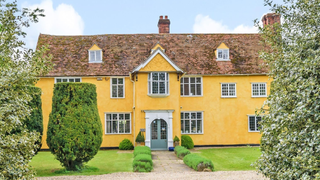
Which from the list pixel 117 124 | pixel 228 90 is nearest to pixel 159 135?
pixel 117 124

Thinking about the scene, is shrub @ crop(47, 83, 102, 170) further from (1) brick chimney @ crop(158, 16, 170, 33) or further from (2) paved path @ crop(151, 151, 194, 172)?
(1) brick chimney @ crop(158, 16, 170, 33)

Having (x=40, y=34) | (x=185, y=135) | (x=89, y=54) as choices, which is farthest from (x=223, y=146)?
(x=40, y=34)

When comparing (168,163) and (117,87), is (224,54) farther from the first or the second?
(168,163)

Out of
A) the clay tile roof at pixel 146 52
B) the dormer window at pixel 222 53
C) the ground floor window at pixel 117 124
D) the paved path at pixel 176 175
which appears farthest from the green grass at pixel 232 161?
the dormer window at pixel 222 53

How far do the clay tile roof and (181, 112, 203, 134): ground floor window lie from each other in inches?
136

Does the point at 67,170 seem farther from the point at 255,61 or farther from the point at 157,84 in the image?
the point at 255,61

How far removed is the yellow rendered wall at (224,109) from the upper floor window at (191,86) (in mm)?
385

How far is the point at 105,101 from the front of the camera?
26.0 m

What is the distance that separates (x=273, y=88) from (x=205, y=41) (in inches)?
840

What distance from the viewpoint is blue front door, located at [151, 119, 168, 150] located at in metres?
24.0

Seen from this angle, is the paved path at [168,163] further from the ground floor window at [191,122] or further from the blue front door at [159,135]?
the ground floor window at [191,122]

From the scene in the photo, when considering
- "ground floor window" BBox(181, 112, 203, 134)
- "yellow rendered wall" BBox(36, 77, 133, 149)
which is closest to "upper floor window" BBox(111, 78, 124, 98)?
"yellow rendered wall" BBox(36, 77, 133, 149)

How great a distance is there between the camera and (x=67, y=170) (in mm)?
14852

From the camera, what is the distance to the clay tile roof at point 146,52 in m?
26.1
